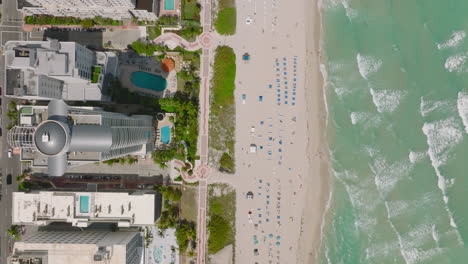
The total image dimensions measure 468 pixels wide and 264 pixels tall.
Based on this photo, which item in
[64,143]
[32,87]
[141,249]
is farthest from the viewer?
[141,249]

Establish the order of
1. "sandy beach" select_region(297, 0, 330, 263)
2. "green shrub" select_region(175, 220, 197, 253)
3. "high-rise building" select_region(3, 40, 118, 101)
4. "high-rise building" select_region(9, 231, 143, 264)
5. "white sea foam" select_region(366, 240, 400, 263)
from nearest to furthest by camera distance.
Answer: "high-rise building" select_region(3, 40, 118, 101)
"high-rise building" select_region(9, 231, 143, 264)
"white sea foam" select_region(366, 240, 400, 263)
"green shrub" select_region(175, 220, 197, 253)
"sandy beach" select_region(297, 0, 330, 263)

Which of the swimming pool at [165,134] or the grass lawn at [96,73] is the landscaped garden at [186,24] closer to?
the grass lawn at [96,73]

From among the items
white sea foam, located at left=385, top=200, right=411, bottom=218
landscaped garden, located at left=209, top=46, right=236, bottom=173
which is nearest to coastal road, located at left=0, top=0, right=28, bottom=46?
landscaped garden, located at left=209, top=46, right=236, bottom=173

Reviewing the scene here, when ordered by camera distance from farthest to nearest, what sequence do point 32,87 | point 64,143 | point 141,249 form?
point 141,249, point 32,87, point 64,143

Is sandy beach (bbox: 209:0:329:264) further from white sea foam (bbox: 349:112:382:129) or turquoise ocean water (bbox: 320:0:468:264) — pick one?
white sea foam (bbox: 349:112:382:129)

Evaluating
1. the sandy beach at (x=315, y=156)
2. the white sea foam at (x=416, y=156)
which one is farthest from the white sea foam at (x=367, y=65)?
the white sea foam at (x=416, y=156)

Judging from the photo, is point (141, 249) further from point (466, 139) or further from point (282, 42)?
point (466, 139)

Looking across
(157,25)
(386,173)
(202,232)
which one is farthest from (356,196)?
(157,25)
